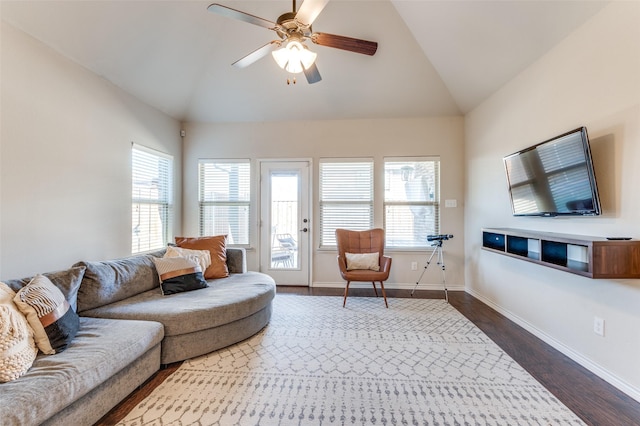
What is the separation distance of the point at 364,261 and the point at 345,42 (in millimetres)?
2538

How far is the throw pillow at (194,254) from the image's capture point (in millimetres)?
2996

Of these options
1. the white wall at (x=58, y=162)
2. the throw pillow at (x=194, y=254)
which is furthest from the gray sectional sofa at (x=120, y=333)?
the white wall at (x=58, y=162)

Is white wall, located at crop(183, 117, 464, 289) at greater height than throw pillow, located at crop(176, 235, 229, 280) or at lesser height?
greater

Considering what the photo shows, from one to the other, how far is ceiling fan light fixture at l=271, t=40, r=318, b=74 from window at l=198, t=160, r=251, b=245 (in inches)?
99.2

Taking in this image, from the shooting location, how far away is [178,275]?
8.68 ft

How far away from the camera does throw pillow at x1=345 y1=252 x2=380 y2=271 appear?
3.57m

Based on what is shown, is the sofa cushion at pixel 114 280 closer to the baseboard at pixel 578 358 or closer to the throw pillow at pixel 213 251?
the throw pillow at pixel 213 251

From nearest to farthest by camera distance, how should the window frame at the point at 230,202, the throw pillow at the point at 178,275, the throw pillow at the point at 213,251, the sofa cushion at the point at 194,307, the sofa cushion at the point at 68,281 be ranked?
the sofa cushion at the point at 68,281
the sofa cushion at the point at 194,307
the throw pillow at the point at 178,275
the throw pillow at the point at 213,251
the window frame at the point at 230,202

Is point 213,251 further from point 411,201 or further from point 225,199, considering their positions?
point 411,201

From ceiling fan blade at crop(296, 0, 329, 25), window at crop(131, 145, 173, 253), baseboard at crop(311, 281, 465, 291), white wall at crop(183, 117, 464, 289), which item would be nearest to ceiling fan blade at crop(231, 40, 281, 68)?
ceiling fan blade at crop(296, 0, 329, 25)

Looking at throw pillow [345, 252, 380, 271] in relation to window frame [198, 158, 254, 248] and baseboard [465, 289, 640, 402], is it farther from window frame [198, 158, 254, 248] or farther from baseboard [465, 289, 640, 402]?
window frame [198, 158, 254, 248]

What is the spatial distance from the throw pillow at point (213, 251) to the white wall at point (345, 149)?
116 cm

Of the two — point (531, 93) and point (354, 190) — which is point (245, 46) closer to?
point (354, 190)

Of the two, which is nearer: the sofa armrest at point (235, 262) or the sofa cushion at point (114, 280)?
the sofa cushion at point (114, 280)
